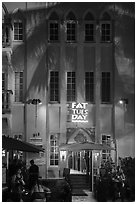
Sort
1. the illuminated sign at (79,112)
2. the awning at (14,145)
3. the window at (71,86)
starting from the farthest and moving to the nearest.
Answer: the window at (71,86) → the illuminated sign at (79,112) → the awning at (14,145)

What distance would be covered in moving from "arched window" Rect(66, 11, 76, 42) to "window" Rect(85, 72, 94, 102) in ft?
3.39

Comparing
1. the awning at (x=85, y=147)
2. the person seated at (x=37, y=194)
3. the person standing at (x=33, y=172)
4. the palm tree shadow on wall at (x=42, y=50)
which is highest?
the palm tree shadow on wall at (x=42, y=50)

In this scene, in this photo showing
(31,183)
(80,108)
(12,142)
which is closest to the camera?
(12,142)

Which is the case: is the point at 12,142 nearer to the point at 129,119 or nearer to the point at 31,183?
the point at 31,183

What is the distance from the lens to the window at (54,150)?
482 inches

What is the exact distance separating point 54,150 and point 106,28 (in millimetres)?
3516

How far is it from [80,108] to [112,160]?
63.8 inches

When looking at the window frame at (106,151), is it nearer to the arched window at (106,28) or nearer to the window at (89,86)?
the window at (89,86)

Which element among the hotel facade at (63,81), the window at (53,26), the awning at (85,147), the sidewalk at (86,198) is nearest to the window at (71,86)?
the hotel facade at (63,81)

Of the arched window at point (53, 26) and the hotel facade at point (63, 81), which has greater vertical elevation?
the arched window at point (53, 26)

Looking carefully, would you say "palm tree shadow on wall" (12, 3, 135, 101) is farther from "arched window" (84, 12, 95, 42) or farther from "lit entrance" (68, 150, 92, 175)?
"lit entrance" (68, 150, 92, 175)

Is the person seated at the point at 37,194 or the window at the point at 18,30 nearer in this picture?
the person seated at the point at 37,194

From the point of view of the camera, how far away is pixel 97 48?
1258 centimetres

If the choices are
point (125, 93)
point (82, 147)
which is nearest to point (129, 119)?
point (125, 93)
